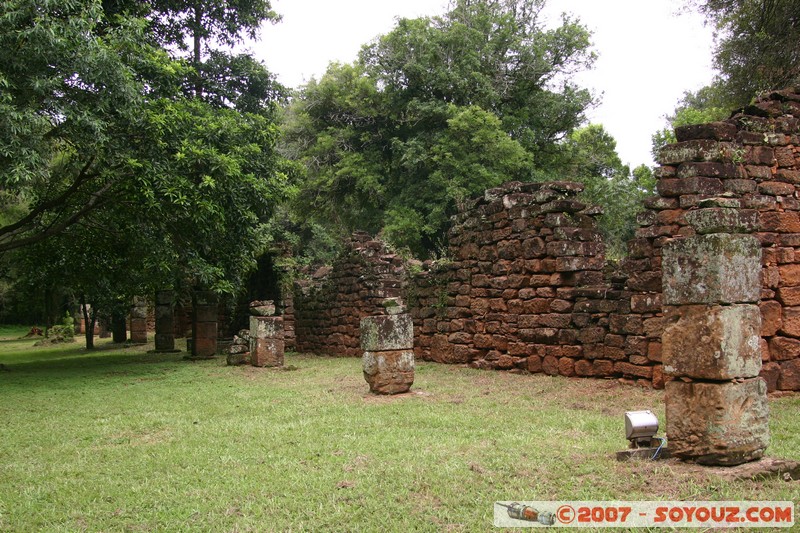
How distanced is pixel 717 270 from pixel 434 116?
72.1 feet

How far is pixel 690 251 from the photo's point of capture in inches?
187

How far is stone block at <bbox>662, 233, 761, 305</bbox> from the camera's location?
15.1 feet

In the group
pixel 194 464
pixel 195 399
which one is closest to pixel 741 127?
pixel 194 464

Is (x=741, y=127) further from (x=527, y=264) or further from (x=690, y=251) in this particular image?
(x=690, y=251)

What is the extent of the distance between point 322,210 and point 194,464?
2455 cm

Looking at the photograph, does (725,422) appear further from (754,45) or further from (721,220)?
(754,45)

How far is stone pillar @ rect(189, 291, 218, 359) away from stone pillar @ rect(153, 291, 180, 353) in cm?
299

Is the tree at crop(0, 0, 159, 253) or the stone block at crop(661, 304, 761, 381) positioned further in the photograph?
the tree at crop(0, 0, 159, 253)

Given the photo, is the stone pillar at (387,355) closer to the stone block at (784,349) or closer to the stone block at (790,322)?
the stone block at (784,349)

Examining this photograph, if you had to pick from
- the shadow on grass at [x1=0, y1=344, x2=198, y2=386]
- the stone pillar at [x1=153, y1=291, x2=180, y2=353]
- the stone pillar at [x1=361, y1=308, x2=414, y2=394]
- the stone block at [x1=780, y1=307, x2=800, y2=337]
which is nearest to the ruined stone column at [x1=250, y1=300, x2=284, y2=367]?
the shadow on grass at [x1=0, y1=344, x2=198, y2=386]

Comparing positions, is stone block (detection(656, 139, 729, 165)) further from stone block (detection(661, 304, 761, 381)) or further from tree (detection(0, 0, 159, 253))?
tree (detection(0, 0, 159, 253))

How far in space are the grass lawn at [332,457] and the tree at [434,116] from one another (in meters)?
14.7

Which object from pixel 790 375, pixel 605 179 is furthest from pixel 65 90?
pixel 605 179

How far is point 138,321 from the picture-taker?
84.4ft
